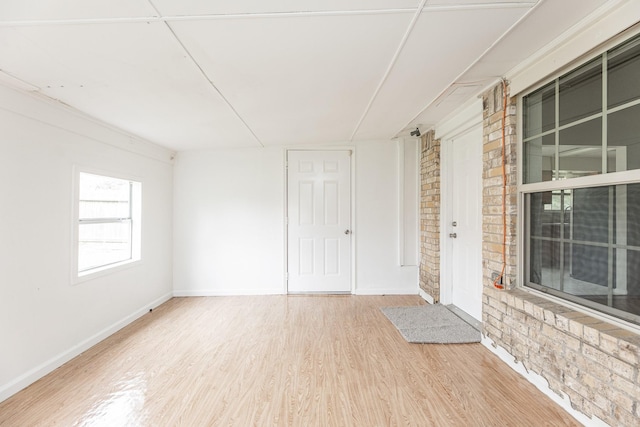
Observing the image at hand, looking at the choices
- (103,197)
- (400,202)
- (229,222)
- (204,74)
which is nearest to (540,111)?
(400,202)

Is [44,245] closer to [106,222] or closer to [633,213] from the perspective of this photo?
[106,222]

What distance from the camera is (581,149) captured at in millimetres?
1899

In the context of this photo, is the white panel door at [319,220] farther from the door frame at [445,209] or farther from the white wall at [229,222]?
the door frame at [445,209]

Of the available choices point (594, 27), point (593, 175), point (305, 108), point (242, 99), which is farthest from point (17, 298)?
point (594, 27)

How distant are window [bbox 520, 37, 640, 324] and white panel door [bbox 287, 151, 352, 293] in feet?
8.15

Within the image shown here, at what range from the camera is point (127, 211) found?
3686 millimetres

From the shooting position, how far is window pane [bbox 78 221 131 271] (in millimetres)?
2971

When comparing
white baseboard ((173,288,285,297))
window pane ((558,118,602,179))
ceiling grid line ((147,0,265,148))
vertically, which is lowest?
white baseboard ((173,288,285,297))

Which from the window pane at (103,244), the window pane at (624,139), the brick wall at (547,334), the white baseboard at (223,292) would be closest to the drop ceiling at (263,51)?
the window pane at (624,139)

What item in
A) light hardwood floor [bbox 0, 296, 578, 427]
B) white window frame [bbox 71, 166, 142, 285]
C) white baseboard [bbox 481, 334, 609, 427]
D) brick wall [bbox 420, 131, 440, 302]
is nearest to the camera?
white baseboard [bbox 481, 334, 609, 427]

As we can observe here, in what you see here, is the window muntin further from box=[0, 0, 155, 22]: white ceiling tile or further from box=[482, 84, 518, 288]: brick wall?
box=[0, 0, 155, 22]: white ceiling tile

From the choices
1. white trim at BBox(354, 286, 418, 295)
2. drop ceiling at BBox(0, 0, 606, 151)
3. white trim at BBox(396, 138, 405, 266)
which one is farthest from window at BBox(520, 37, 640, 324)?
white trim at BBox(354, 286, 418, 295)

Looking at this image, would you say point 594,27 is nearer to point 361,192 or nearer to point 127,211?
point 361,192

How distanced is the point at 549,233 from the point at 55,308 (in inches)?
153
